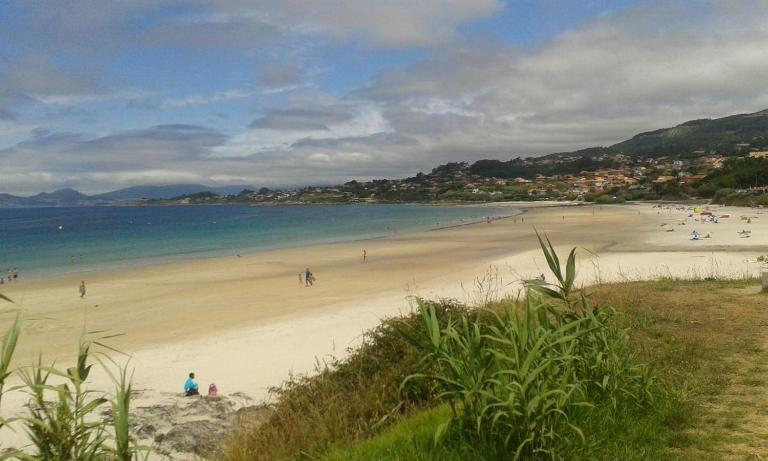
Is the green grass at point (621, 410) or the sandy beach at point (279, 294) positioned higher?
the green grass at point (621, 410)

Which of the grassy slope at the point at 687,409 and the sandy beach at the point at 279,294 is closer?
the grassy slope at the point at 687,409

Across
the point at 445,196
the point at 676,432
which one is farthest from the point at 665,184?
the point at 676,432

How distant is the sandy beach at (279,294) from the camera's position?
12930 millimetres

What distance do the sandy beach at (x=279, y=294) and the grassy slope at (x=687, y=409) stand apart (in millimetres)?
2602

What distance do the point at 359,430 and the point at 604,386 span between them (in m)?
2.23

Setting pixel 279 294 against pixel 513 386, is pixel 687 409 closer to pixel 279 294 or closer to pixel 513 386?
pixel 513 386

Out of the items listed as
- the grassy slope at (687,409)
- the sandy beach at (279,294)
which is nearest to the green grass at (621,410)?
the grassy slope at (687,409)

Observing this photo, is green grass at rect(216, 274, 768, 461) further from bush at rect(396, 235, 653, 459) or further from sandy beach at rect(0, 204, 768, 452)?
sandy beach at rect(0, 204, 768, 452)

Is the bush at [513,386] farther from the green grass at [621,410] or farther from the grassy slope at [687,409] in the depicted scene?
the grassy slope at [687,409]

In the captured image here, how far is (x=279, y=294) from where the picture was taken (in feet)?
75.2

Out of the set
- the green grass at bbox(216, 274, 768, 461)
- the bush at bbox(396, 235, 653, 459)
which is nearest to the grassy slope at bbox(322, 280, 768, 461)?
the green grass at bbox(216, 274, 768, 461)

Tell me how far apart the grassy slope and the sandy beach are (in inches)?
102

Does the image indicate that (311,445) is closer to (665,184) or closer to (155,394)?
(155,394)

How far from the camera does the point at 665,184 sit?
334 ft
